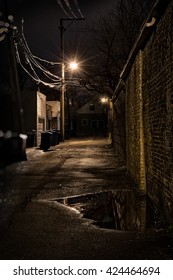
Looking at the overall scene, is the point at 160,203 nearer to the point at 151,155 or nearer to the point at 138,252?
the point at 151,155

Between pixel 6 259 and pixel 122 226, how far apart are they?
8.05 ft

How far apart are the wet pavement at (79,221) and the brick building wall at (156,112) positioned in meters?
0.51

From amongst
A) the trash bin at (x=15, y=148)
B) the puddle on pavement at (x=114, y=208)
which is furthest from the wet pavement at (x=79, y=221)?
the trash bin at (x=15, y=148)

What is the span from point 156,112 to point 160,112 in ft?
1.66

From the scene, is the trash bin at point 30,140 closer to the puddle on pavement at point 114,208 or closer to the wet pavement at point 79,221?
the wet pavement at point 79,221

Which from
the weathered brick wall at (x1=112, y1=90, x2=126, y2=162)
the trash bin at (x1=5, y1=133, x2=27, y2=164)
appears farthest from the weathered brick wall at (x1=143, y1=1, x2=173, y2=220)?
the trash bin at (x1=5, y1=133, x2=27, y2=164)

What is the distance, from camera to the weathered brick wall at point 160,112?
6164 millimetres

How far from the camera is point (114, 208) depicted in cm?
832

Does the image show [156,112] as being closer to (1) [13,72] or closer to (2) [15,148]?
(1) [13,72]

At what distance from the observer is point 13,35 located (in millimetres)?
19266

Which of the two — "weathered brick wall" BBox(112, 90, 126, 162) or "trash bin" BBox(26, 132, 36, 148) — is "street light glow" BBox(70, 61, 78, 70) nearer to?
"trash bin" BBox(26, 132, 36, 148)

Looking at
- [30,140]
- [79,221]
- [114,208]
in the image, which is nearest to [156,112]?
[114,208]

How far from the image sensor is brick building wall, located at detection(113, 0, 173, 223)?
6230mm

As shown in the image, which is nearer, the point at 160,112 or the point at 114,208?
the point at 160,112
